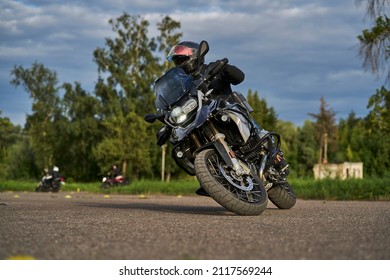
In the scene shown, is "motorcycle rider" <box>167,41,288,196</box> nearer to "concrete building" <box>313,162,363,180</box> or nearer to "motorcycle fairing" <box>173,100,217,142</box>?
"motorcycle fairing" <box>173,100,217,142</box>

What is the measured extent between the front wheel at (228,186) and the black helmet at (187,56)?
1268 mm

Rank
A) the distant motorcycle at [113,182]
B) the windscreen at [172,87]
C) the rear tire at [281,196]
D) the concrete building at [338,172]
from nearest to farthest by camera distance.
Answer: the windscreen at [172,87], the rear tire at [281,196], the concrete building at [338,172], the distant motorcycle at [113,182]

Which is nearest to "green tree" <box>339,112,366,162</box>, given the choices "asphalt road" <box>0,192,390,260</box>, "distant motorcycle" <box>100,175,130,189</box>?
"distant motorcycle" <box>100,175,130,189</box>

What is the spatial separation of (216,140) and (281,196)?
1979mm

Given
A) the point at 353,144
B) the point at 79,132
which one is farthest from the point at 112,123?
the point at 353,144

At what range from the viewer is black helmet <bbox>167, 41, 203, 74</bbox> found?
24.9 ft

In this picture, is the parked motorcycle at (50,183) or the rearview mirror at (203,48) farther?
the parked motorcycle at (50,183)

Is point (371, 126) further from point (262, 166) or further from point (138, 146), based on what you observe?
point (138, 146)

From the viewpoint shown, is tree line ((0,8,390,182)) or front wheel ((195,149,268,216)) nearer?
front wheel ((195,149,268,216))

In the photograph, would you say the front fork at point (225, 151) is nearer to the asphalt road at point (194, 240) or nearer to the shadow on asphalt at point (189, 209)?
the shadow on asphalt at point (189, 209)

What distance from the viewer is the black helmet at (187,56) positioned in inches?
298

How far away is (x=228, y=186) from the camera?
671 cm

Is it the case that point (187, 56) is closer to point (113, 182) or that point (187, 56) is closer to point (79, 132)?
point (113, 182)

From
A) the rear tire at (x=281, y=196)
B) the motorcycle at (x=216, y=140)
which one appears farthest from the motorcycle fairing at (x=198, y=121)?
the rear tire at (x=281, y=196)
